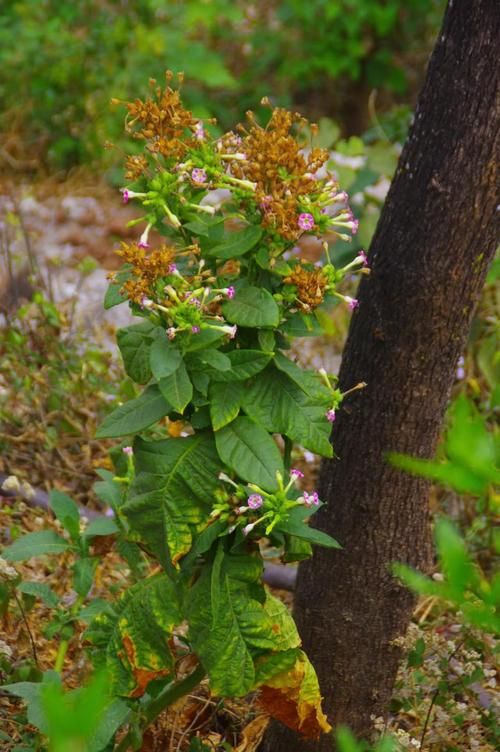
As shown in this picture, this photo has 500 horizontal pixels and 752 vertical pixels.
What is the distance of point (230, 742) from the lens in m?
2.71

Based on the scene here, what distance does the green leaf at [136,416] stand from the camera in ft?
6.77

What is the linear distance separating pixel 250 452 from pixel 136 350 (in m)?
Result: 0.29

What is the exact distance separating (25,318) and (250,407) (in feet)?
7.60

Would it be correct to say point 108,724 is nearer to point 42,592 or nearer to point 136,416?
point 42,592

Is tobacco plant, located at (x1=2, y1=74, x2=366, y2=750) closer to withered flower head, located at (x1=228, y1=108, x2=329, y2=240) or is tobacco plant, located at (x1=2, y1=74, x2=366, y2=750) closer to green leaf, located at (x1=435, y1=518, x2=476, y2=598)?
withered flower head, located at (x1=228, y1=108, x2=329, y2=240)

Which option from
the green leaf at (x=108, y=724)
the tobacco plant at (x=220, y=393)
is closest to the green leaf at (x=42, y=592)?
the tobacco plant at (x=220, y=393)

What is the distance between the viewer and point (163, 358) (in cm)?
195

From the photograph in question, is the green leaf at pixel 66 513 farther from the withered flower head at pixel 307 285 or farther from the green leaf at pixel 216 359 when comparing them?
the withered flower head at pixel 307 285

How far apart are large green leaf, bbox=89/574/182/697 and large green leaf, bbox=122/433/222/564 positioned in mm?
125

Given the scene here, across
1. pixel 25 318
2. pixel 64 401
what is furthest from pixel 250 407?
pixel 25 318

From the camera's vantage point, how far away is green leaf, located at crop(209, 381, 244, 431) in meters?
2.03

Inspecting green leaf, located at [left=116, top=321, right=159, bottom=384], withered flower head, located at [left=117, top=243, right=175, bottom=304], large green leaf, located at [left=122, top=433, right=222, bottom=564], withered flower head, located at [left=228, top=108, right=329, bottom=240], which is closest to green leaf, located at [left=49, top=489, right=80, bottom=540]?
large green leaf, located at [left=122, top=433, right=222, bottom=564]

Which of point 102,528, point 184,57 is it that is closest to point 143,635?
point 102,528

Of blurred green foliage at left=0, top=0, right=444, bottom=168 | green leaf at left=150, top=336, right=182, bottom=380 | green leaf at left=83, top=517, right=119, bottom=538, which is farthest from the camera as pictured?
blurred green foliage at left=0, top=0, right=444, bottom=168
